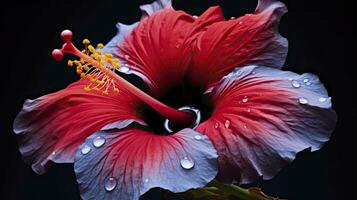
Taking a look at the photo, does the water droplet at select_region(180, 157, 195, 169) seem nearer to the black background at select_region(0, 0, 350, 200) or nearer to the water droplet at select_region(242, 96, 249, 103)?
the water droplet at select_region(242, 96, 249, 103)

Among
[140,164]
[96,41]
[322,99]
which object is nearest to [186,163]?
[140,164]

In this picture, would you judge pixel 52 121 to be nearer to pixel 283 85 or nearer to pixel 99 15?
pixel 283 85

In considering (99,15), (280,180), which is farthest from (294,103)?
(99,15)

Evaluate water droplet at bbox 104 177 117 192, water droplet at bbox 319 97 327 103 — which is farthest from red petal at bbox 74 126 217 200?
water droplet at bbox 319 97 327 103

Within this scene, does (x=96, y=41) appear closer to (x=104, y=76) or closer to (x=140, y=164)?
(x=104, y=76)

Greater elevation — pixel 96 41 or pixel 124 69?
pixel 124 69
